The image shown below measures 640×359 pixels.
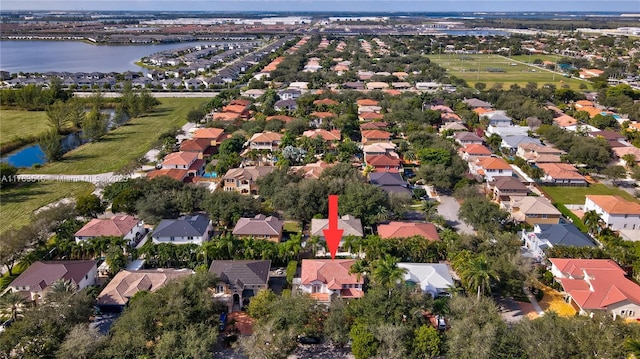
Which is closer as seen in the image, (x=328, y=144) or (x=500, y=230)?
(x=500, y=230)

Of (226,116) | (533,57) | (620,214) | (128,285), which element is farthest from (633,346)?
(533,57)

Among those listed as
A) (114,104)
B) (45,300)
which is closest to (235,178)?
(45,300)

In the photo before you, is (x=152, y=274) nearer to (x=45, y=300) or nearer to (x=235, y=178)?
(x=45, y=300)

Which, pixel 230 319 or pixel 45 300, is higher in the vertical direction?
pixel 45 300

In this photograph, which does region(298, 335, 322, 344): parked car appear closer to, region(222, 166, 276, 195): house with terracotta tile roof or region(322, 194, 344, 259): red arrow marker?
region(322, 194, 344, 259): red arrow marker

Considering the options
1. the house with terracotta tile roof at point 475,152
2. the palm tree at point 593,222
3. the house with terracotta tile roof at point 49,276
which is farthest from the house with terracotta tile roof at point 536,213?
the house with terracotta tile roof at point 49,276
